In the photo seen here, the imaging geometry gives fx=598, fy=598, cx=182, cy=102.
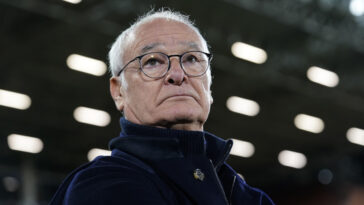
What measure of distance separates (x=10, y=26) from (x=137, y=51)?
30.8ft

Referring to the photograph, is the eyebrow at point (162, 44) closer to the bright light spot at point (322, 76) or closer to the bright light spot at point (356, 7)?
the bright light spot at point (356, 7)

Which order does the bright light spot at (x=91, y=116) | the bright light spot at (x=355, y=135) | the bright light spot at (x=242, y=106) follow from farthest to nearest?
the bright light spot at (x=355, y=135)
the bright light spot at (x=91, y=116)
the bright light spot at (x=242, y=106)

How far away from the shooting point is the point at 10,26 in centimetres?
1065

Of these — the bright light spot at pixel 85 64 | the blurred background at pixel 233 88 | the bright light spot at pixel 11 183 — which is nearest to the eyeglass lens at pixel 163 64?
the blurred background at pixel 233 88

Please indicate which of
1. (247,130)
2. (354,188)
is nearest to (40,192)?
(247,130)

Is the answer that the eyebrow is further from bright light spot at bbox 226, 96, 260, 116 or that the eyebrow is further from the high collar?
bright light spot at bbox 226, 96, 260, 116

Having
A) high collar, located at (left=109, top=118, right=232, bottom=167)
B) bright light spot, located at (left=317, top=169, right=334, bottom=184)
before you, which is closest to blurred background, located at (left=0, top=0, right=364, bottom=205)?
bright light spot, located at (left=317, top=169, right=334, bottom=184)

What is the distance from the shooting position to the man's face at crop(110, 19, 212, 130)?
1691mm

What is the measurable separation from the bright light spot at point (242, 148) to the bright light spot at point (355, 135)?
9.90ft

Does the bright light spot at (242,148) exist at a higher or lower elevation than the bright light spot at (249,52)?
lower

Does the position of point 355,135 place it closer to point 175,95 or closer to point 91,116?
point 91,116

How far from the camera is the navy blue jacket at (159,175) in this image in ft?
4.06

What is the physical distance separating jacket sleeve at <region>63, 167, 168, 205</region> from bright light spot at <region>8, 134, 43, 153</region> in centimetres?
1619

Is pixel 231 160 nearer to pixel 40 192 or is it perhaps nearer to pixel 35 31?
pixel 40 192
